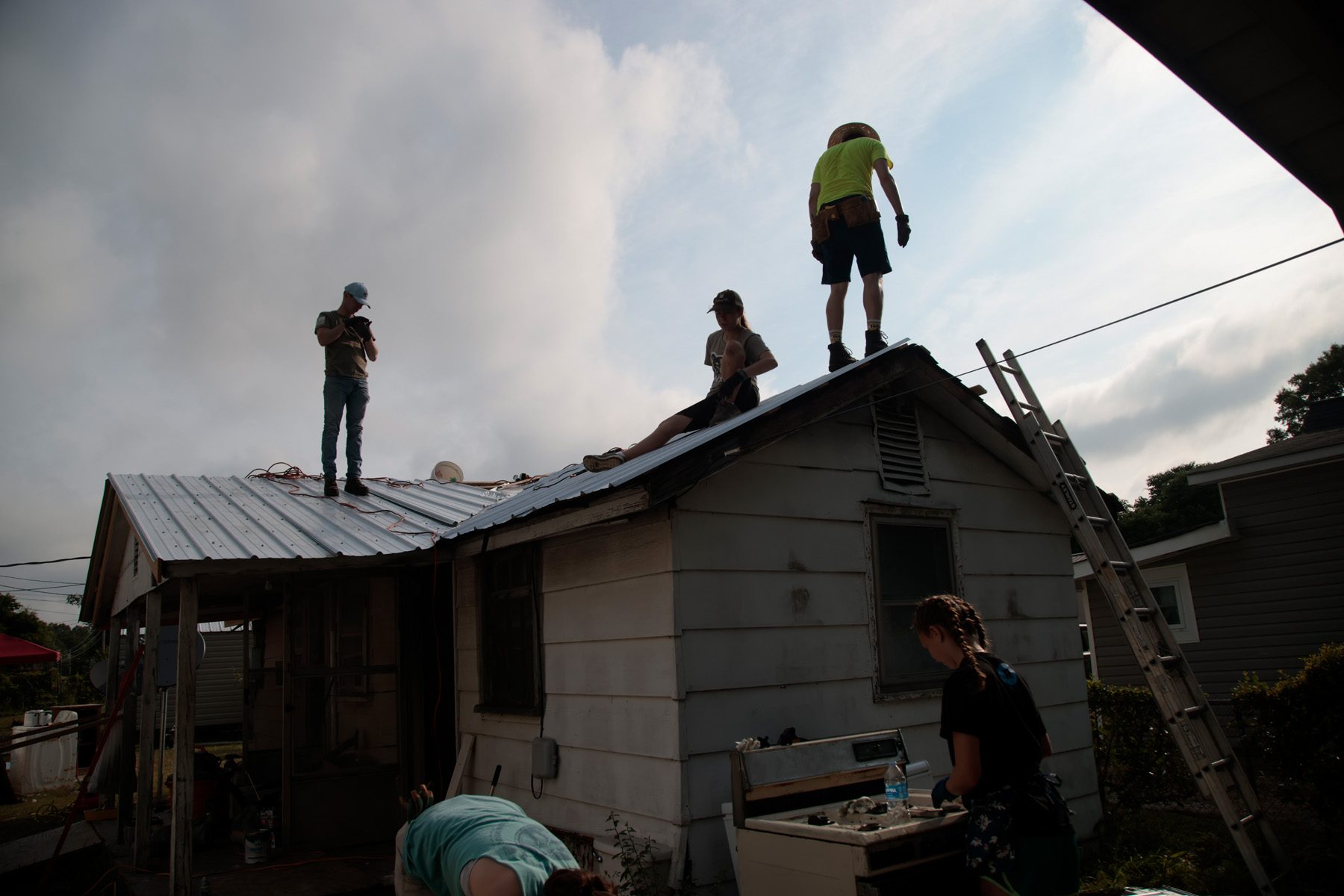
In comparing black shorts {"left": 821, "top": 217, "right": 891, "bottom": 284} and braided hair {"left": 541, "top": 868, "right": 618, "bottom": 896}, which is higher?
black shorts {"left": 821, "top": 217, "right": 891, "bottom": 284}

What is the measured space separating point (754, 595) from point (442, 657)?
13.6ft

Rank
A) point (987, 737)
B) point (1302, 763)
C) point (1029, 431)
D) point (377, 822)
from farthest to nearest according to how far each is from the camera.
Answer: point (377, 822) < point (1302, 763) < point (1029, 431) < point (987, 737)

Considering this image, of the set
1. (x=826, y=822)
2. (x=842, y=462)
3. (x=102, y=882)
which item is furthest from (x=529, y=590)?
(x=102, y=882)

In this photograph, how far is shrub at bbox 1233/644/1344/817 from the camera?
23.7 ft

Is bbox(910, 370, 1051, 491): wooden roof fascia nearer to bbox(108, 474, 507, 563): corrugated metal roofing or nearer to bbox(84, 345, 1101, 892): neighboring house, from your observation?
bbox(84, 345, 1101, 892): neighboring house

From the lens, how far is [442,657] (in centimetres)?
830

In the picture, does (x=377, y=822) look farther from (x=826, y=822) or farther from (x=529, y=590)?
(x=826, y=822)

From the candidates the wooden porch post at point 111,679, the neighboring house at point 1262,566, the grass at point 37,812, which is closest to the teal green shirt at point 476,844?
the grass at point 37,812

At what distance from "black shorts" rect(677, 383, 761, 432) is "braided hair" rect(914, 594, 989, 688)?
3871 mm

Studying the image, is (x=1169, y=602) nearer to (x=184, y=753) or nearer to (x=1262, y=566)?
(x=1262, y=566)

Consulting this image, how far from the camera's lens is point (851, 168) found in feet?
25.0

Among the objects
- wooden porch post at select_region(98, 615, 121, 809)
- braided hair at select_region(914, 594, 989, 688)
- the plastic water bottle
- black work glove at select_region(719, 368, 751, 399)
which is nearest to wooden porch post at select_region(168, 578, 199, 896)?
black work glove at select_region(719, 368, 751, 399)

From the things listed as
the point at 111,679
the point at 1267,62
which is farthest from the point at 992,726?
the point at 111,679

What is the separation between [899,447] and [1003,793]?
3.47m
